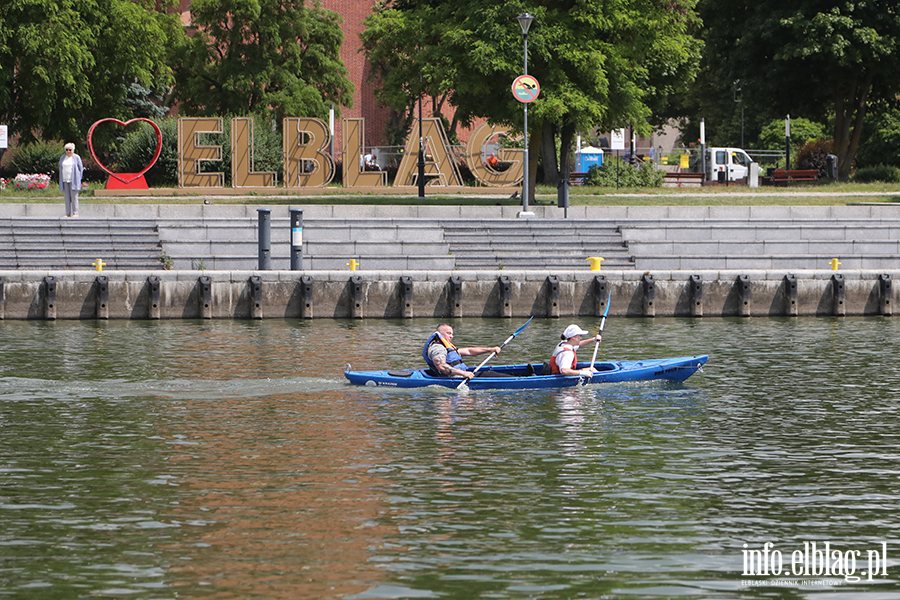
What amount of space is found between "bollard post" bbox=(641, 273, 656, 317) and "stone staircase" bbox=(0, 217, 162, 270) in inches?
448

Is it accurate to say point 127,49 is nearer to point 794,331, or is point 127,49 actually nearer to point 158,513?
point 794,331

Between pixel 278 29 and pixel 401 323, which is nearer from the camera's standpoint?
pixel 401 323

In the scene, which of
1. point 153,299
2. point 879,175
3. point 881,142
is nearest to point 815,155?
point 881,142

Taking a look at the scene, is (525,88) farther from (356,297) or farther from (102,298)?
(102,298)

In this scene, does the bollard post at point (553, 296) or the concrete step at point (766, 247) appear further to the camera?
the concrete step at point (766, 247)

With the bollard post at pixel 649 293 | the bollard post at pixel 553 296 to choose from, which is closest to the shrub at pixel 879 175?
the bollard post at pixel 649 293

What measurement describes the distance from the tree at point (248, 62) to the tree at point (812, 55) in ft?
67.7

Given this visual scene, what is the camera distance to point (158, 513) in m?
11.1

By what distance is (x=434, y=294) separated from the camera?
27.7 metres

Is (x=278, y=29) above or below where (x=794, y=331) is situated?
above

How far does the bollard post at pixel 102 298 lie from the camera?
88.1 feet

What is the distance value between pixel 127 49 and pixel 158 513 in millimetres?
44346

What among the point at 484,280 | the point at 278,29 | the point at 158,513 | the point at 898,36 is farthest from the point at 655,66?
the point at 158,513

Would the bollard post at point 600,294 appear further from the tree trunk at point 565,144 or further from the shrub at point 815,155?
the shrub at point 815,155
